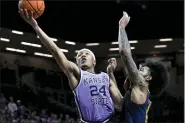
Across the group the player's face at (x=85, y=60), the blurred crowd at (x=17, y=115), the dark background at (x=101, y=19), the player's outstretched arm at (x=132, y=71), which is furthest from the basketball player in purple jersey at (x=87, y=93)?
the dark background at (x=101, y=19)

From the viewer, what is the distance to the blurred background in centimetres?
1784

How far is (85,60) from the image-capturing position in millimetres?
5016

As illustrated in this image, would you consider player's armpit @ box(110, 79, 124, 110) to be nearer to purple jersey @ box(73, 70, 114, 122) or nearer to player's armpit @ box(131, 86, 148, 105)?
purple jersey @ box(73, 70, 114, 122)

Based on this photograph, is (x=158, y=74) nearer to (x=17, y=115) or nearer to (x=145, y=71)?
(x=145, y=71)

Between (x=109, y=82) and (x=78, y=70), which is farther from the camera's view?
(x=109, y=82)

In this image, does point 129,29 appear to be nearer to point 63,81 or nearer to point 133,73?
point 63,81

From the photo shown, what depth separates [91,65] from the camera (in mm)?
5043

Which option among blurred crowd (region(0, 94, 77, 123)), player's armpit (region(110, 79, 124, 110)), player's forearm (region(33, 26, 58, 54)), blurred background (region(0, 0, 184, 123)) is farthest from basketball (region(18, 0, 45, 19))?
blurred background (region(0, 0, 184, 123))

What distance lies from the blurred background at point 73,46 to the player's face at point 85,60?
10393 mm

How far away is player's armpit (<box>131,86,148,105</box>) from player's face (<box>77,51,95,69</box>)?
623 millimetres

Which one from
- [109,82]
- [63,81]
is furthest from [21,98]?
[109,82]

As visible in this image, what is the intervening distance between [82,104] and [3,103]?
35.2 ft

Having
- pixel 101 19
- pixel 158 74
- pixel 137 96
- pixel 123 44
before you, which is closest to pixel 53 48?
pixel 123 44

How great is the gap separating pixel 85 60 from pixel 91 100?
51cm
